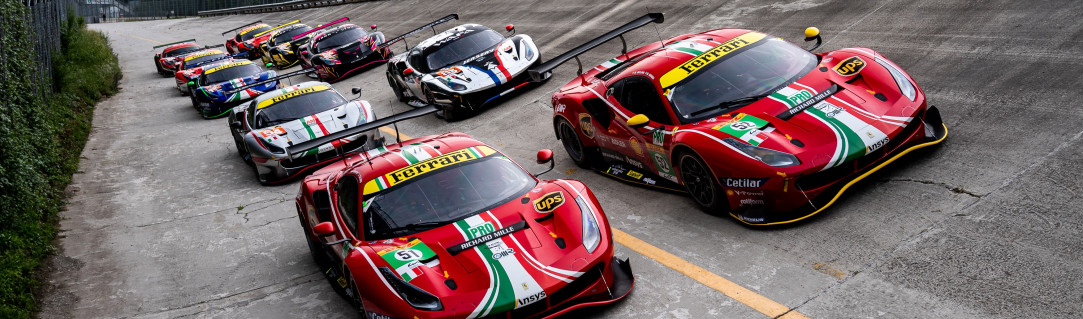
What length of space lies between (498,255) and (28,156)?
8.93 m

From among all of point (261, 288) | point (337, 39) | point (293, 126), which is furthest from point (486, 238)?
point (337, 39)

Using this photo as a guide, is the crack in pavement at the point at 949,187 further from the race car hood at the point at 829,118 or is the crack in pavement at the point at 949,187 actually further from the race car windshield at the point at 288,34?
the race car windshield at the point at 288,34

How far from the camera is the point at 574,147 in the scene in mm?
9844

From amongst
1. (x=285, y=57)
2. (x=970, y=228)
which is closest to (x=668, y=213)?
(x=970, y=228)

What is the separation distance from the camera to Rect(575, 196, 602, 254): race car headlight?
5.88 m

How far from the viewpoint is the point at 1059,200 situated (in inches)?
250

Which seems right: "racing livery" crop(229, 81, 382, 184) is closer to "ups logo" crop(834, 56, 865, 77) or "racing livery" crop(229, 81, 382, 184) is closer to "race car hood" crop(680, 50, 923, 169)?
"race car hood" crop(680, 50, 923, 169)

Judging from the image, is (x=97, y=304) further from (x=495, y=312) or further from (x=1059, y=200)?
(x=1059, y=200)

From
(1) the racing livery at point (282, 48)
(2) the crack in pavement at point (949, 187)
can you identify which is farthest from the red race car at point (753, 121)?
(1) the racing livery at point (282, 48)

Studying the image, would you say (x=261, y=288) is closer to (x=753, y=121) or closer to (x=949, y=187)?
(x=753, y=121)

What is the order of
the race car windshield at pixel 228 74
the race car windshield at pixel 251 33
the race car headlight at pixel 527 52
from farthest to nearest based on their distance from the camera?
the race car windshield at pixel 251 33 → the race car windshield at pixel 228 74 → the race car headlight at pixel 527 52

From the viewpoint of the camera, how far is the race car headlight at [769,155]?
6684mm

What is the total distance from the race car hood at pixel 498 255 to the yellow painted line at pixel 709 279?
981mm

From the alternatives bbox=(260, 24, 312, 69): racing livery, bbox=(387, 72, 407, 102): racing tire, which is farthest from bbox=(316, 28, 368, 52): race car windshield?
bbox=(387, 72, 407, 102): racing tire
